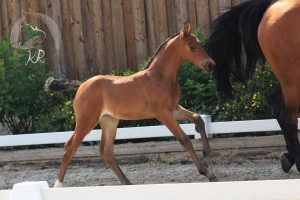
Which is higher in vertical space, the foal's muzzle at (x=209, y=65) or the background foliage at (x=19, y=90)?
the foal's muzzle at (x=209, y=65)

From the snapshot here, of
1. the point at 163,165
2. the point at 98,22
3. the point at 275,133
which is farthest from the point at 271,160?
the point at 98,22

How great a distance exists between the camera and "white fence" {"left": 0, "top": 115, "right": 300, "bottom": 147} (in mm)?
7582

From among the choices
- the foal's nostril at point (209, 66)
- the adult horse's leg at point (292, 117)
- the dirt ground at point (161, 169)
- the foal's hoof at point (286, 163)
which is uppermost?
the foal's nostril at point (209, 66)

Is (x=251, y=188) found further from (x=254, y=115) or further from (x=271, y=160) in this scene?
(x=254, y=115)

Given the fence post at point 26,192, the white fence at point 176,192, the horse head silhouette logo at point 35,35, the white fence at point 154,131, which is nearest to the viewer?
the white fence at point 176,192

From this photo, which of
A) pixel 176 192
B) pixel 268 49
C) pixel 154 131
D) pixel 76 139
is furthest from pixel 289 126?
pixel 176 192

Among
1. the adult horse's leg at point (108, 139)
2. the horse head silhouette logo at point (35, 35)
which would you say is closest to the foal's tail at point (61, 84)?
the adult horse's leg at point (108, 139)

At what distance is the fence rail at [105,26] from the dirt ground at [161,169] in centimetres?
210

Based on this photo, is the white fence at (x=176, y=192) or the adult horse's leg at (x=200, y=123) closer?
the white fence at (x=176, y=192)

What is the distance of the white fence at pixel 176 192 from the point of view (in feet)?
10.5

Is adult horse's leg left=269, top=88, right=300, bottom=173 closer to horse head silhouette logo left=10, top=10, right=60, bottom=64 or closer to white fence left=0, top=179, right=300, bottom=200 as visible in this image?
white fence left=0, top=179, right=300, bottom=200

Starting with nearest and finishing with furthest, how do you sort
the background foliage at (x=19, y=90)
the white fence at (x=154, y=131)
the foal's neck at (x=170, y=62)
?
the foal's neck at (x=170, y=62) < the white fence at (x=154, y=131) < the background foliage at (x=19, y=90)

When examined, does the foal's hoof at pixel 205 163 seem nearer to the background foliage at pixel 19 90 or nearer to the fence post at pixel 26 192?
the fence post at pixel 26 192

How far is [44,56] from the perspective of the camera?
1050 cm
